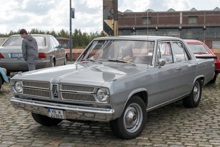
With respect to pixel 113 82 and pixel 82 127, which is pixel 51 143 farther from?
pixel 113 82

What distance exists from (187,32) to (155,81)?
7432 centimetres

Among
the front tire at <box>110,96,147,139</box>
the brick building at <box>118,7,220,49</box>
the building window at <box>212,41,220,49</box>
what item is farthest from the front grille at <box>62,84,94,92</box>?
the building window at <box>212,41,220,49</box>

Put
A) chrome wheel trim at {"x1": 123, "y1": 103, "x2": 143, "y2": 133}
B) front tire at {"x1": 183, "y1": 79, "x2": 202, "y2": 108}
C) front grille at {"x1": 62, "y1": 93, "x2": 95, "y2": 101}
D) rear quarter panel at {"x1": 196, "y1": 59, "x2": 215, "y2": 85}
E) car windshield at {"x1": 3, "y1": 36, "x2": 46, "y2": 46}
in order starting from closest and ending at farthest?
front grille at {"x1": 62, "y1": 93, "x2": 95, "y2": 101} < chrome wheel trim at {"x1": 123, "y1": 103, "x2": 143, "y2": 133} < front tire at {"x1": 183, "y1": 79, "x2": 202, "y2": 108} < rear quarter panel at {"x1": 196, "y1": 59, "x2": 215, "y2": 85} < car windshield at {"x1": 3, "y1": 36, "x2": 46, "y2": 46}

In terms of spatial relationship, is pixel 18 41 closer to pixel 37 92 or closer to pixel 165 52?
pixel 165 52

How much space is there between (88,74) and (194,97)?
3307 mm

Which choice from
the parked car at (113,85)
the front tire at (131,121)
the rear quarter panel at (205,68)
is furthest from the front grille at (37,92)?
the rear quarter panel at (205,68)

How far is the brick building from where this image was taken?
250ft

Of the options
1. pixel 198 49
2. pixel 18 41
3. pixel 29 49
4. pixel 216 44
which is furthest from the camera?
pixel 216 44

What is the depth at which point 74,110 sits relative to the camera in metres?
4.33

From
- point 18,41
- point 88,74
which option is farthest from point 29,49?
point 88,74

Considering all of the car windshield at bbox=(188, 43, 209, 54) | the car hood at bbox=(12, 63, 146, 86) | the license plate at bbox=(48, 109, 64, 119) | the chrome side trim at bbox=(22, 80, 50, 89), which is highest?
the car windshield at bbox=(188, 43, 209, 54)

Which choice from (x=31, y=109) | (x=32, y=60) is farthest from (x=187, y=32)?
(x=31, y=109)

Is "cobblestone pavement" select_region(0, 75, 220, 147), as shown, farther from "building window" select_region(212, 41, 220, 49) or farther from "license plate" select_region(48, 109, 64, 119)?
"building window" select_region(212, 41, 220, 49)

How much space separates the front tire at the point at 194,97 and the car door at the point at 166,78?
943 mm
